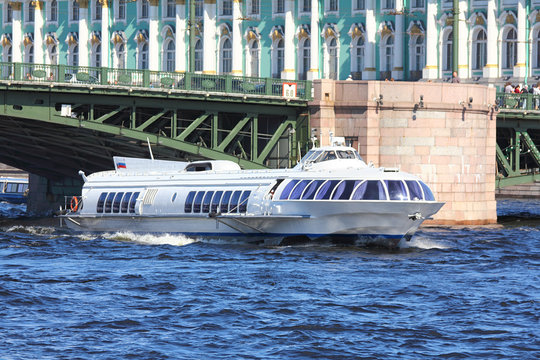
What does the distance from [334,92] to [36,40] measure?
62.7 meters

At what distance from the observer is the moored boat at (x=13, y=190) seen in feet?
343

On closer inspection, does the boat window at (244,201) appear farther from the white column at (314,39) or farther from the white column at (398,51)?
the white column at (314,39)

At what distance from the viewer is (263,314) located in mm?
32438

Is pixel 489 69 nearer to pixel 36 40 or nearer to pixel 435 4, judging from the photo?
pixel 435 4

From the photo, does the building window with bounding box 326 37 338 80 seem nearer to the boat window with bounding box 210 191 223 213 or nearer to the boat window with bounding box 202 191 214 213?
the boat window with bounding box 202 191 214 213

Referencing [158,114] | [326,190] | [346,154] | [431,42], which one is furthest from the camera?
[431,42]

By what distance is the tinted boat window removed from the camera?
45.5 m

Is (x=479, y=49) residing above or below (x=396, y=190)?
above

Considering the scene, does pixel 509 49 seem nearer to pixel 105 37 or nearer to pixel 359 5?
pixel 359 5

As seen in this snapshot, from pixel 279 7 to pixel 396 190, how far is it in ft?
192

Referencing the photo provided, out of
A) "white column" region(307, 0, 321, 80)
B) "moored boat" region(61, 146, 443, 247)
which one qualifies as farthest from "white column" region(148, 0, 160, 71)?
"moored boat" region(61, 146, 443, 247)

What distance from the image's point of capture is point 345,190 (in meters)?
45.6

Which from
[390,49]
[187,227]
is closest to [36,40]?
[390,49]

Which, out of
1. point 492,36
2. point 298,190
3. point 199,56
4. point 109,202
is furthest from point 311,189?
point 199,56
